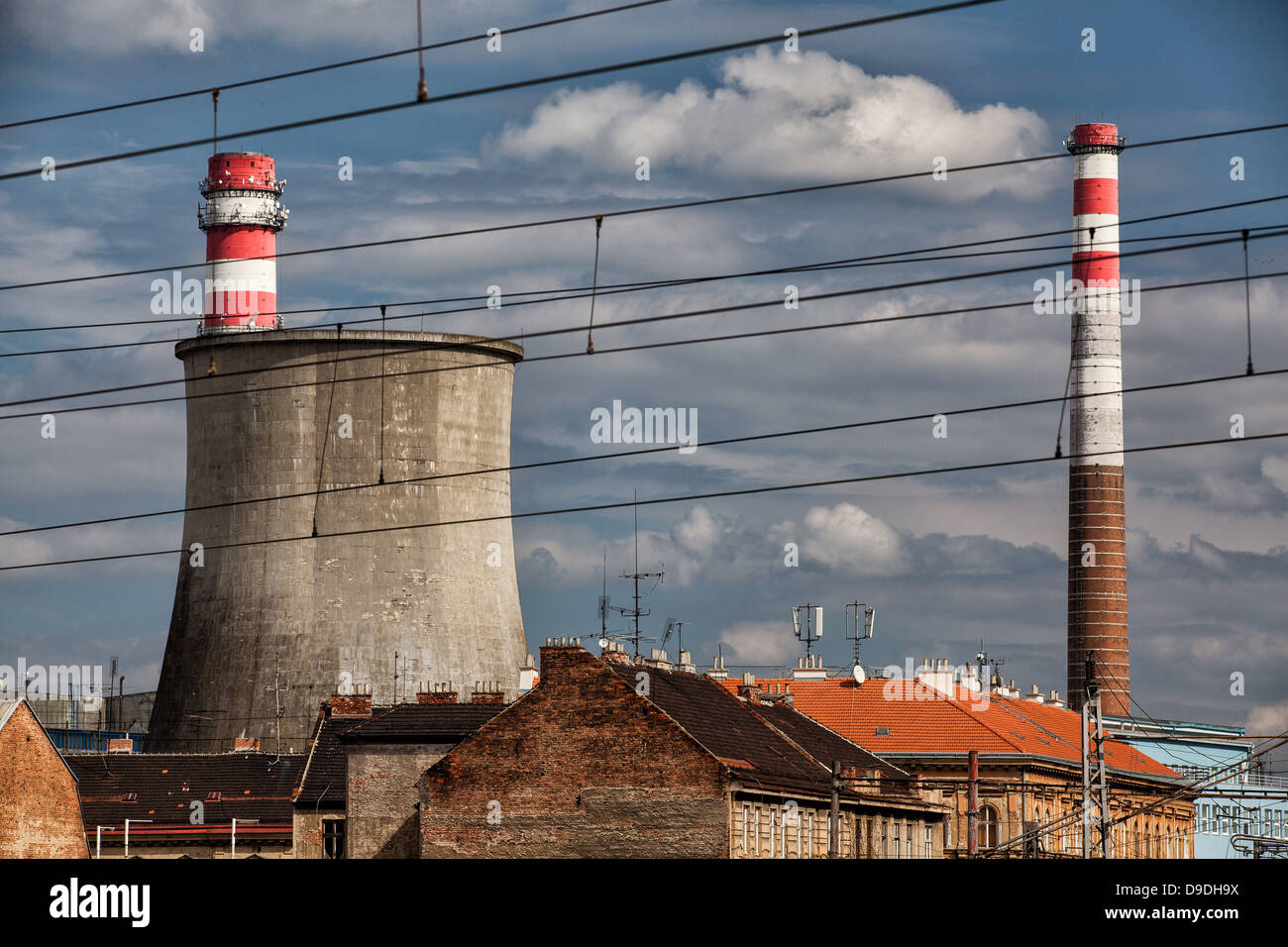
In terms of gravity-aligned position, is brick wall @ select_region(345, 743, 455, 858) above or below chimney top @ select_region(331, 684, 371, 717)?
below

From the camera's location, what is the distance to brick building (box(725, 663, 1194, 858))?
51000 millimetres

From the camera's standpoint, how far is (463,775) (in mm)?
37469

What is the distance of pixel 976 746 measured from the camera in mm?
52250

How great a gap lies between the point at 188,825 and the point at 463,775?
34.8 feet

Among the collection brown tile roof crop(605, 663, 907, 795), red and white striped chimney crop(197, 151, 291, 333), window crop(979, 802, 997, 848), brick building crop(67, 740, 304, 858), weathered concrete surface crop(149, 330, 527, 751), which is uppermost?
red and white striped chimney crop(197, 151, 291, 333)

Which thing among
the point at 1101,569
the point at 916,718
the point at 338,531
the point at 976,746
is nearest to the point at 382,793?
the point at 338,531

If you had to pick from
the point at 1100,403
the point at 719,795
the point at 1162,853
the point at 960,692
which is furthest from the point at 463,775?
the point at 1100,403

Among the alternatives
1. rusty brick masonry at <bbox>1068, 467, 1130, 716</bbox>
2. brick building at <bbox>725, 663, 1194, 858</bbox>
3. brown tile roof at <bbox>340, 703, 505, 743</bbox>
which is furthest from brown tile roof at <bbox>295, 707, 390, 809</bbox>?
rusty brick masonry at <bbox>1068, 467, 1130, 716</bbox>

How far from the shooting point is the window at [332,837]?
4338cm

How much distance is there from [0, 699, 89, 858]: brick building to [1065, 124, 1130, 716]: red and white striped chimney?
39171mm

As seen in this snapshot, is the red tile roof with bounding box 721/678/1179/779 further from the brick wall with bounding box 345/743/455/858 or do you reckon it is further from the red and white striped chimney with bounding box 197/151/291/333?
the red and white striped chimney with bounding box 197/151/291/333

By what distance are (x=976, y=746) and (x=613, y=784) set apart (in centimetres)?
1844

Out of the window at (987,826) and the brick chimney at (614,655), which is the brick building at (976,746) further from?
the brick chimney at (614,655)
